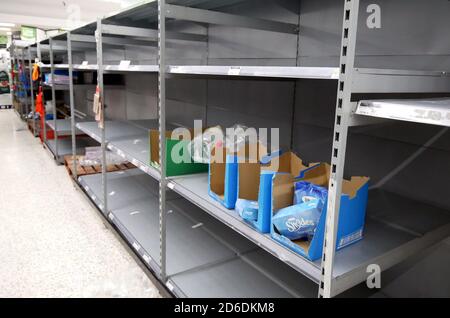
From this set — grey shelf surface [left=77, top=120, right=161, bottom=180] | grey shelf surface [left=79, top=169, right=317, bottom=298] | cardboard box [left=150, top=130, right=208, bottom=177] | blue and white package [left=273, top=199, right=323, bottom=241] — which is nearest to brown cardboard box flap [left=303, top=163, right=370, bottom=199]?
blue and white package [left=273, top=199, right=323, bottom=241]

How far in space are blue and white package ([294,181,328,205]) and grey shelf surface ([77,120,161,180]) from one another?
0.98 meters

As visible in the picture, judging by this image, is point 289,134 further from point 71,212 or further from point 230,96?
point 71,212

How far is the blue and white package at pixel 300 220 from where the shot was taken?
105cm

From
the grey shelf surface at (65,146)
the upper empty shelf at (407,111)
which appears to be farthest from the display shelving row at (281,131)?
the grey shelf surface at (65,146)

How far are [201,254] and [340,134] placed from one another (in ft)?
4.64

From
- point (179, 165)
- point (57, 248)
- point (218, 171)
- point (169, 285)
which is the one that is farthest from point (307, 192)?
point (57, 248)

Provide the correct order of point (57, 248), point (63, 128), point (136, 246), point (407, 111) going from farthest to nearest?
point (63, 128), point (57, 248), point (136, 246), point (407, 111)

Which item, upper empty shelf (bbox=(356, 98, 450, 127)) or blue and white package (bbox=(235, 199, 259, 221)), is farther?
blue and white package (bbox=(235, 199, 259, 221))

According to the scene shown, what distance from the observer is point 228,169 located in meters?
1.40

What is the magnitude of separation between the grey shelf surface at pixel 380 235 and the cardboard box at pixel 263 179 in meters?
0.06

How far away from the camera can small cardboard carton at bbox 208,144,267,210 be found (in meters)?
1.41

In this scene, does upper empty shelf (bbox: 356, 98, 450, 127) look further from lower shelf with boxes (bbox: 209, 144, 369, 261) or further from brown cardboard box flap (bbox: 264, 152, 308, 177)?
brown cardboard box flap (bbox: 264, 152, 308, 177)

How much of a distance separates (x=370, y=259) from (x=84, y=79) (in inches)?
170

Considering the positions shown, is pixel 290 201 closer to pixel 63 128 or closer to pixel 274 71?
pixel 274 71
